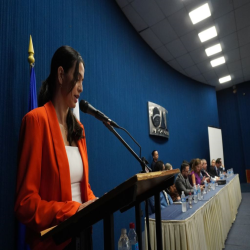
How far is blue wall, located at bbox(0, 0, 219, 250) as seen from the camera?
1.54 m

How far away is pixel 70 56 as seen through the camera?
3.38ft

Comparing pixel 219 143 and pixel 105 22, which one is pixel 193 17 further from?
pixel 219 143

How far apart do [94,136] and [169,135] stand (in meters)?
3.03

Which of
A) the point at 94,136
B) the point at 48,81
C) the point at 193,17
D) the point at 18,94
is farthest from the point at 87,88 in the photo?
the point at 193,17

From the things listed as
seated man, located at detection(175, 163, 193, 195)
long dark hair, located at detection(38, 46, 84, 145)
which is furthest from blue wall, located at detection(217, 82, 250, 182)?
long dark hair, located at detection(38, 46, 84, 145)

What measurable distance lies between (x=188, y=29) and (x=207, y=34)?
1.96 ft

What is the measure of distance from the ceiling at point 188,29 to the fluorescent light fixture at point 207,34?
0.09 meters

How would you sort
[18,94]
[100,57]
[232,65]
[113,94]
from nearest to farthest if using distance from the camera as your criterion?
1. [18,94]
2. [100,57]
3. [113,94]
4. [232,65]

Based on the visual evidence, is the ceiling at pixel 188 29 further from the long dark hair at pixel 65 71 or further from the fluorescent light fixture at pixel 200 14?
the long dark hair at pixel 65 71

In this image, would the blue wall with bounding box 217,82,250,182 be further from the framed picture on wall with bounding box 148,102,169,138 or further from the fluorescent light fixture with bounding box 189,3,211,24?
the fluorescent light fixture with bounding box 189,3,211,24

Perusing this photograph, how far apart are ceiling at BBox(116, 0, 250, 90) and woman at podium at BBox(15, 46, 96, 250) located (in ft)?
11.0

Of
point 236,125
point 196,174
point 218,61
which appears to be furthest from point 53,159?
point 236,125

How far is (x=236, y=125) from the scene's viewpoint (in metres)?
9.66

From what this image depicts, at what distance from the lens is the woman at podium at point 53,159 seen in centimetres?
73
